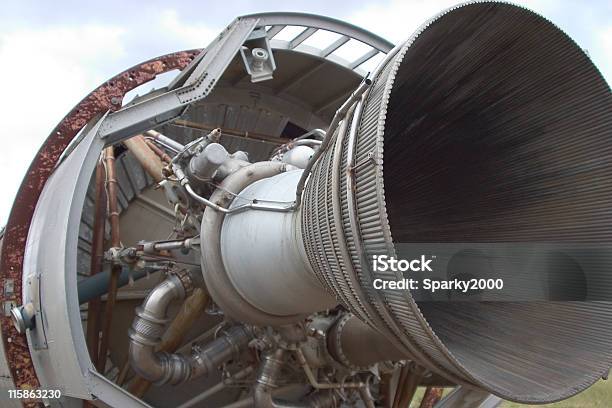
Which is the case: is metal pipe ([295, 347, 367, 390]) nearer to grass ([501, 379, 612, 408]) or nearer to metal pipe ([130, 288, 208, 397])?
metal pipe ([130, 288, 208, 397])

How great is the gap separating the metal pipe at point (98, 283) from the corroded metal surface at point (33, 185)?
0.58 metres

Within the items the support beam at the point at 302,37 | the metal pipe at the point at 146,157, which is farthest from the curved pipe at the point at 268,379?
the support beam at the point at 302,37

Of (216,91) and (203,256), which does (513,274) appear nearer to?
(203,256)

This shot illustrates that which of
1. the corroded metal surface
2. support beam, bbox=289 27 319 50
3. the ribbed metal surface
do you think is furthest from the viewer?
support beam, bbox=289 27 319 50

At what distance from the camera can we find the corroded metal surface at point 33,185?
3896mm

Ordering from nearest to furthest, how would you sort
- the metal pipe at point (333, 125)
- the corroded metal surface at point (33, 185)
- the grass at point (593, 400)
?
the metal pipe at point (333, 125), the corroded metal surface at point (33, 185), the grass at point (593, 400)

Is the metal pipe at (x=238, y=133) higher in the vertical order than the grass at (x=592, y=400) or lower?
higher

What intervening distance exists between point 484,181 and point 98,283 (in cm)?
267

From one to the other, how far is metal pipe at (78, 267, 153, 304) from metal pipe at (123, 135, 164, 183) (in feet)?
2.16

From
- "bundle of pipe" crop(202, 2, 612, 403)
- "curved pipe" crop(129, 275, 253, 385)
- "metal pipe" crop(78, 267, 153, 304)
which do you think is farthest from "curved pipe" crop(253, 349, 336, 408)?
"metal pipe" crop(78, 267, 153, 304)

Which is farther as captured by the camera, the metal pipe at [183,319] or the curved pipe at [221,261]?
the metal pipe at [183,319]

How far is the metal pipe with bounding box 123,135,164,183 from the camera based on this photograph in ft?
15.6

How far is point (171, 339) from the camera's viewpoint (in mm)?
4355

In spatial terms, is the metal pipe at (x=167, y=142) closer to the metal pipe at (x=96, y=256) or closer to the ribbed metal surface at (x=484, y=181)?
the metal pipe at (x=96, y=256)
